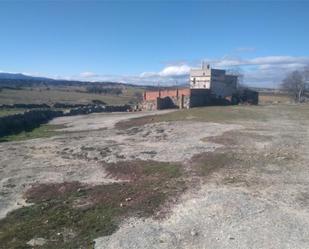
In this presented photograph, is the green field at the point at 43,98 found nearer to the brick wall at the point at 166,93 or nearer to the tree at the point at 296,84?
the brick wall at the point at 166,93

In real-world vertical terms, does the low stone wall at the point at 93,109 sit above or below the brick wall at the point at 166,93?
below

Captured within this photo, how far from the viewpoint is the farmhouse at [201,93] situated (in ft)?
225

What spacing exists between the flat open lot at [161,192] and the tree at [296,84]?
7052 centimetres

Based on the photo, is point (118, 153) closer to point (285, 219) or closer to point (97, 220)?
point (97, 220)

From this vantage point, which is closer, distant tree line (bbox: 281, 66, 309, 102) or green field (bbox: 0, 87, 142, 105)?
green field (bbox: 0, 87, 142, 105)

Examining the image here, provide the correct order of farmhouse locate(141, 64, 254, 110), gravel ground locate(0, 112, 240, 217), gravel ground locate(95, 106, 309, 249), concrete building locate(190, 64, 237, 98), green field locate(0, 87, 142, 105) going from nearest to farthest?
gravel ground locate(95, 106, 309, 249)
gravel ground locate(0, 112, 240, 217)
farmhouse locate(141, 64, 254, 110)
concrete building locate(190, 64, 237, 98)
green field locate(0, 87, 142, 105)

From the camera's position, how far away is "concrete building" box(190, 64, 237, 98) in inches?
2938

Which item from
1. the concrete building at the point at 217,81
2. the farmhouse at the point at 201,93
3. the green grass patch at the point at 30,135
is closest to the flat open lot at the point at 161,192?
the green grass patch at the point at 30,135

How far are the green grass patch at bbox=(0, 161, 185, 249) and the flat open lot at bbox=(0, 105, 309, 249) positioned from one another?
41 mm

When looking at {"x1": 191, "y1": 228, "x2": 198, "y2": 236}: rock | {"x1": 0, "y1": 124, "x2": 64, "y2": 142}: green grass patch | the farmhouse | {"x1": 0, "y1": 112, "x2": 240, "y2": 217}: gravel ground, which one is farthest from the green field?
{"x1": 191, "y1": 228, "x2": 198, "y2": 236}: rock

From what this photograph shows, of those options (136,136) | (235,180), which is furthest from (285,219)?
(136,136)

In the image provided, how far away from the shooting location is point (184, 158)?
2625 cm

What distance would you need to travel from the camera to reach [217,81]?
7531 cm

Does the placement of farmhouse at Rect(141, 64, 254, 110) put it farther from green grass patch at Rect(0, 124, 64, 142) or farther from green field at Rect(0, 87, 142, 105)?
green field at Rect(0, 87, 142, 105)
